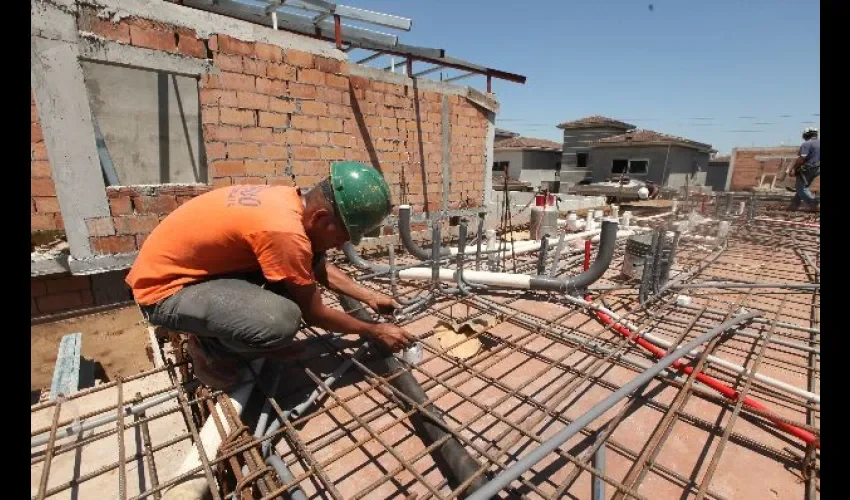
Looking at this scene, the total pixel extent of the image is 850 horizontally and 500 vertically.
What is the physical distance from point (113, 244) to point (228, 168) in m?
1.29

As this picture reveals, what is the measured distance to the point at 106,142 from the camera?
13.6 ft

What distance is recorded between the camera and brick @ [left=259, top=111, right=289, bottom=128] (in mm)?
4307

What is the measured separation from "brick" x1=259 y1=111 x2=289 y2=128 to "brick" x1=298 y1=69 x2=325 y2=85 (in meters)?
0.51

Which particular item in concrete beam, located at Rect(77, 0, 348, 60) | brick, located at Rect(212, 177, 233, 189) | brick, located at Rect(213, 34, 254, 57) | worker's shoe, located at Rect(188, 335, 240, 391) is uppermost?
concrete beam, located at Rect(77, 0, 348, 60)

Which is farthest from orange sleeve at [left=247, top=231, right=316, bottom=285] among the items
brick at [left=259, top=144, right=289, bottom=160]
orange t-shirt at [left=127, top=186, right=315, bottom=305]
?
brick at [left=259, top=144, right=289, bottom=160]

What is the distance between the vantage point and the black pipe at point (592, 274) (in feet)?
10.8

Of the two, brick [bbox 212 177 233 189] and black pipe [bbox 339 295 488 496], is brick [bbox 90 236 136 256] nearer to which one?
brick [bbox 212 177 233 189]

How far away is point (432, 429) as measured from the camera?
190cm

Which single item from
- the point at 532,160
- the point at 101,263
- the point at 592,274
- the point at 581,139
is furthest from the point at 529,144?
the point at 101,263

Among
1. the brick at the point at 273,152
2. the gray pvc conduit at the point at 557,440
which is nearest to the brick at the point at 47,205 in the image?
the brick at the point at 273,152

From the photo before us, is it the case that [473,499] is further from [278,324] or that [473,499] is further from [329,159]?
[329,159]

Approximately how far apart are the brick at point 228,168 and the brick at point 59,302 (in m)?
1.78

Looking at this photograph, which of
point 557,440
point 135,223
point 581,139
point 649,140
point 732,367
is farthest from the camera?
point 581,139

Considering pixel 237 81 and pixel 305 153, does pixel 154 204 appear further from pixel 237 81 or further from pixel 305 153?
pixel 305 153
